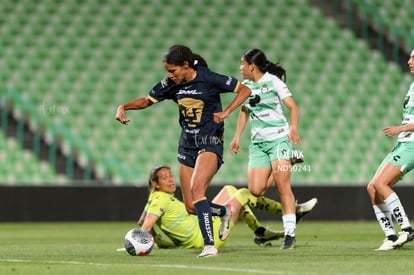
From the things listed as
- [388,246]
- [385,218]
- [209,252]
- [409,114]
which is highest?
[409,114]

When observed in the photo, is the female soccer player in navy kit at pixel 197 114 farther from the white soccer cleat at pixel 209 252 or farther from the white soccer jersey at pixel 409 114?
the white soccer jersey at pixel 409 114

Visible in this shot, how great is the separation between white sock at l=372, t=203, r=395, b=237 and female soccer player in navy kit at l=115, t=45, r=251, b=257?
161 cm

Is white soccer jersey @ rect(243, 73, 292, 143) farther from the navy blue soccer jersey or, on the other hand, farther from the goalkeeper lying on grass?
the navy blue soccer jersey

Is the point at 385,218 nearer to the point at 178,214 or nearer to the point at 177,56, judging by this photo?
the point at 178,214

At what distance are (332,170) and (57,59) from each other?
5.69 m

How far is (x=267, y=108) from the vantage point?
34.0 feet

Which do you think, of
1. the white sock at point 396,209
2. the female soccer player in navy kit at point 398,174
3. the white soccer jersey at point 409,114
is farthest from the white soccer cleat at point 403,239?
the white soccer jersey at point 409,114

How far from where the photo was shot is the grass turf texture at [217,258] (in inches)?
303

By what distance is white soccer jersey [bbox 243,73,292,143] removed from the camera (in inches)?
405

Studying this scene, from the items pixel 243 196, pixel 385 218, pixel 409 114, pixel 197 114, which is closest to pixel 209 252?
pixel 197 114

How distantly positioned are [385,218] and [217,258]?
2040 mm

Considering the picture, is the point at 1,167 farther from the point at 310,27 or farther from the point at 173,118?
the point at 310,27

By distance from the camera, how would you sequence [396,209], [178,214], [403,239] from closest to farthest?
[403,239], [396,209], [178,214]

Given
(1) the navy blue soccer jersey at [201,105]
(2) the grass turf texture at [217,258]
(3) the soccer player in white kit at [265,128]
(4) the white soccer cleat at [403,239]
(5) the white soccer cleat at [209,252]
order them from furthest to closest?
(3) the soccer player in white kit at [265,128], (4) the white soccer cleat at [403,239], (1) the navy blue soccer jersey at [201,105], (5) the white soccer cleat at [209,252], (2) the grass turf texture at [217,258]
